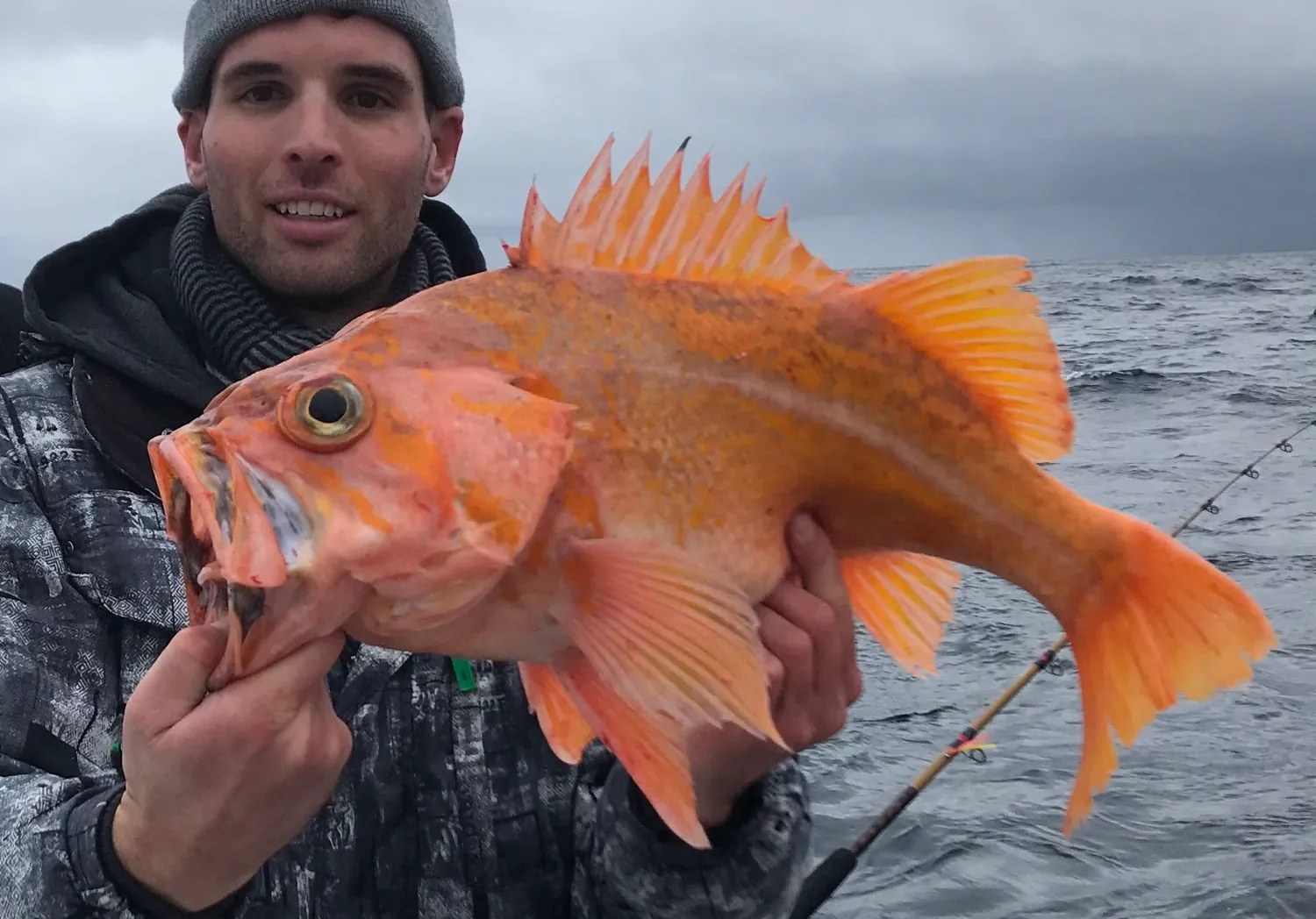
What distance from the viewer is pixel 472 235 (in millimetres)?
3947

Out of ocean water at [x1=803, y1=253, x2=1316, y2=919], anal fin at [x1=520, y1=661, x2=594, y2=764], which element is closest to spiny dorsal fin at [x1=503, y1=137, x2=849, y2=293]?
anal fin at [x1=520, y1=661, x2=594, y2=764]

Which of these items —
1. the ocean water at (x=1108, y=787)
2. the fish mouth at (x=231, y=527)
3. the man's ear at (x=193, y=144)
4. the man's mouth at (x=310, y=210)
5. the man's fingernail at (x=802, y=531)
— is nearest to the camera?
the fish mouth at (x=231, y=527)

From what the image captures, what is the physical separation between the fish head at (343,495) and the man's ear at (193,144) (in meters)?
1.96

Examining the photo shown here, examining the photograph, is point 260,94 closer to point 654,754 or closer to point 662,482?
point 662,482

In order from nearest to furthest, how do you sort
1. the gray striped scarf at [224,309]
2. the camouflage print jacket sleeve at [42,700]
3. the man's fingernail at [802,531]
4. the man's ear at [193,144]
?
the camouflage print jacket sleeve at [42,700] < the man's fingernail at [802,531] < the gray striped scarf at [224,309] < the man's ear at [193,144]

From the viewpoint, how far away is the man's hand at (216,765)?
1.76 metres

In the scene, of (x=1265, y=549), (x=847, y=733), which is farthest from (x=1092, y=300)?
(x=847, y=733)

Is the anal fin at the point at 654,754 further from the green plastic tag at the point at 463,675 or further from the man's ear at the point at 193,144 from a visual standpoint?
the man's ear at the point at 193,144

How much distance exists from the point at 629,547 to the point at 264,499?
0.59 m

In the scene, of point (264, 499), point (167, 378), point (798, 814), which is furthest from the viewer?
point (167, 378)

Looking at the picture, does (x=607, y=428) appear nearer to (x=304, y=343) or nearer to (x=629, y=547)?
(x=629, y=547)

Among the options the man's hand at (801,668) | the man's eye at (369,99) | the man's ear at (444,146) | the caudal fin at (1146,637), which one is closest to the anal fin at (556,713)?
the man's hand at (801,668)

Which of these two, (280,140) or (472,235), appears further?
(472,235)

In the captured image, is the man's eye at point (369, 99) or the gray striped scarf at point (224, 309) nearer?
the gray striped scarf at point (224, 309)
